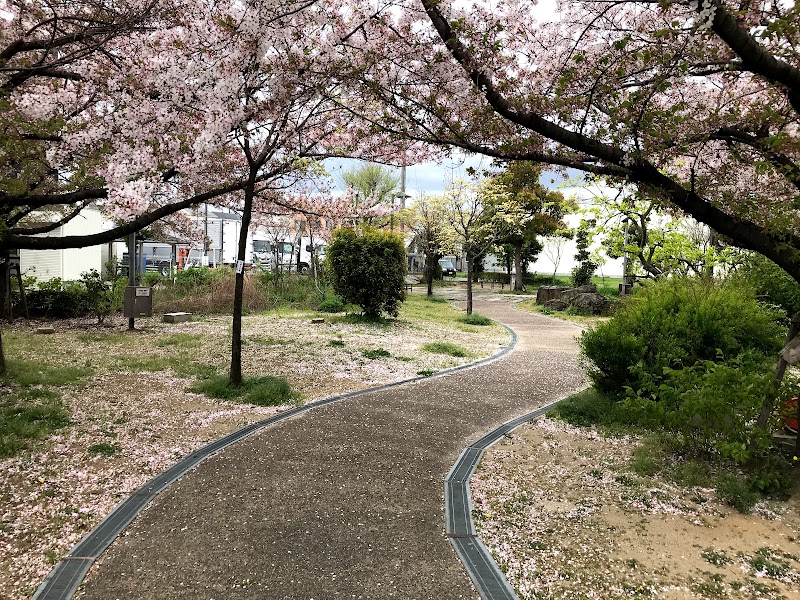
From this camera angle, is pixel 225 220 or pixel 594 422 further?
pixel 225 220

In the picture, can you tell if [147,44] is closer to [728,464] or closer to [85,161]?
[85,161]

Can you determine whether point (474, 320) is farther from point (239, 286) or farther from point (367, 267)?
point (239, 286)

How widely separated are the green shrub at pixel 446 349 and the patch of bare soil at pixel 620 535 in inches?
173

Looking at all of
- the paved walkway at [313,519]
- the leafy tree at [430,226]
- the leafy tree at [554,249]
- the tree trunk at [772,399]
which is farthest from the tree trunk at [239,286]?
the leafy tree at [554,249]

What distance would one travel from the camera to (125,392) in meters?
5.54

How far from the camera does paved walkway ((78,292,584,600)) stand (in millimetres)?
2389

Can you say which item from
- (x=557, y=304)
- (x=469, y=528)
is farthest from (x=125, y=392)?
(x=557, y=304)

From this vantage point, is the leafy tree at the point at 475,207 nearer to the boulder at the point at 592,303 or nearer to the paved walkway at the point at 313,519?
the boulder at the point at 592,303

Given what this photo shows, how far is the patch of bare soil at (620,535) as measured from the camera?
245 cm

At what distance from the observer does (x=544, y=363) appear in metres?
8.11

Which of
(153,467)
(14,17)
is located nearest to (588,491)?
(153,467)

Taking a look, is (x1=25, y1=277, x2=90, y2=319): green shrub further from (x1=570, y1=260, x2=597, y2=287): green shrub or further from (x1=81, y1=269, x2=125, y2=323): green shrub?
(x1=570, y1=260, x2=597, y2=287): green shrub

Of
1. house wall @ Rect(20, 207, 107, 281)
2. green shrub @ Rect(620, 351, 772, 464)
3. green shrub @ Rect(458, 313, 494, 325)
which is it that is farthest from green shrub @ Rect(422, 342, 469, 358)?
house wall @ Rect(20, 207, 107, 281)

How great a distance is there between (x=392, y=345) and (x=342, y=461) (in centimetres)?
530
